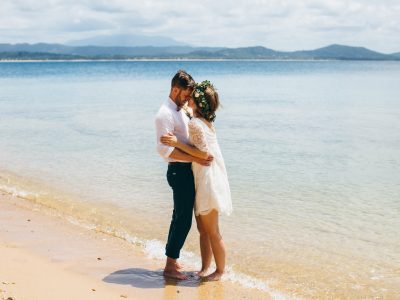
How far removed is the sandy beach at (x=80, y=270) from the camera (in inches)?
200

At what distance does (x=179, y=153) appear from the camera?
5.27 metres

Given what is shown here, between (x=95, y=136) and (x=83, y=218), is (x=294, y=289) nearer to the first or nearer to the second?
(x=83, y=218)

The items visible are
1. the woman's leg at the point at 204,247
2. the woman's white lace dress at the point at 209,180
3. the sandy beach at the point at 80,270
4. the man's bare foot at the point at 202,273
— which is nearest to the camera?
the sandy beach at the point at 80,270

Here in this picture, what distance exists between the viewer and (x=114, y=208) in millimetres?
9305

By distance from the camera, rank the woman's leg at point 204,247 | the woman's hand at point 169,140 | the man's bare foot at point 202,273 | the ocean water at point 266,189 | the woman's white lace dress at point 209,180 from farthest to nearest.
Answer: the ocean water at point 266,189 → the man's bare foot at point 202,273 → the woman's leg at point 204,247 → the woman's white lace dress at point 209,180 → the woman's hand at point 169,140

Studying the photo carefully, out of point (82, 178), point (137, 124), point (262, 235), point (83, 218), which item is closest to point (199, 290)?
point (262, 235)

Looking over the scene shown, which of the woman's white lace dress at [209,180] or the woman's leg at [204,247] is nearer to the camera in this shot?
the woman's white lace dress at [209,180]

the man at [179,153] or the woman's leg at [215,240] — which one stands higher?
the man at [179,153]

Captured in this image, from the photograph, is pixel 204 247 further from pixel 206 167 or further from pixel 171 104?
pixel 171 104

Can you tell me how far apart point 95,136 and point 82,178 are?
237 inches

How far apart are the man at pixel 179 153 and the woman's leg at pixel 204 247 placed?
186 mm

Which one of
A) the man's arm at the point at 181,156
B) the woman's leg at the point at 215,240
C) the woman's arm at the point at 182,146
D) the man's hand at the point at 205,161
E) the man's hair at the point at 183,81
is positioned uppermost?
the man's hair at the point at 183,81

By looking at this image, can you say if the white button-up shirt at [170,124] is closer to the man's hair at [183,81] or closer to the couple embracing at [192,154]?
the couple embracing at [192,154]

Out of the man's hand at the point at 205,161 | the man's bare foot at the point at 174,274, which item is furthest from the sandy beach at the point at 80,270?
the man's hand at the point at 205,161
